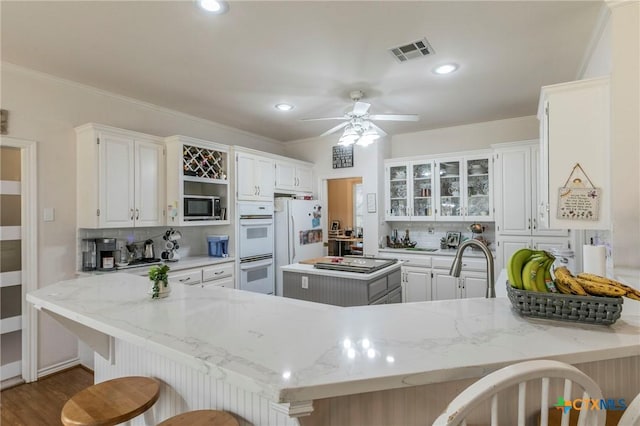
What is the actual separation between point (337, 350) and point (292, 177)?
432 cm

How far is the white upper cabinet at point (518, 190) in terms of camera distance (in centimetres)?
388

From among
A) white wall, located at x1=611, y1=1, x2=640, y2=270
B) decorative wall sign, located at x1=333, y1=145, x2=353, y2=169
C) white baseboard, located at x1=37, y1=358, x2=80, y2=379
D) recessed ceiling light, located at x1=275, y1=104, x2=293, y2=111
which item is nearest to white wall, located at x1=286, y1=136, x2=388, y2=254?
decorative wall sign, located at x1=333, y1=145, x2=353, y2=169

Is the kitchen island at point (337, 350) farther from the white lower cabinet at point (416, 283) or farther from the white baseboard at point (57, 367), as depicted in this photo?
the white lower cabinet at point (416, 283)

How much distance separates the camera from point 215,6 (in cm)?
198

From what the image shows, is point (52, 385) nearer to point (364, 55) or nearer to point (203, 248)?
point (203, 248)

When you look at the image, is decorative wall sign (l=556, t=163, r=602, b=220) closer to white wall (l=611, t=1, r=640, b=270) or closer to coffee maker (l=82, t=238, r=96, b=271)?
white wall (l=611, t=1, r=640, b=270)

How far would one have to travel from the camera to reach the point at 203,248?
4.31m

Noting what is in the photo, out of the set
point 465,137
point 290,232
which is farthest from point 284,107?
point 465,137

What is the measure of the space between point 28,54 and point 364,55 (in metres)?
2.64

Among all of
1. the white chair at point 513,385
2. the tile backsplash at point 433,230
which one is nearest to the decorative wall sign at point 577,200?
the white chair at point 513,385

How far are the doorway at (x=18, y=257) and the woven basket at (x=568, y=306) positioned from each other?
143 inches

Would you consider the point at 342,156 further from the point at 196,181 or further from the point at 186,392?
the point at 186,392

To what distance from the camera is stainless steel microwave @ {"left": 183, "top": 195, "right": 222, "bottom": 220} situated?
371 centimetres

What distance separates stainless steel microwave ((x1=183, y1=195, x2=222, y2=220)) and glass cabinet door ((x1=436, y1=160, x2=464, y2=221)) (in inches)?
120
